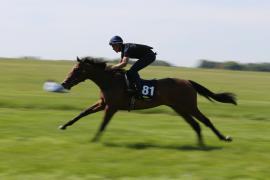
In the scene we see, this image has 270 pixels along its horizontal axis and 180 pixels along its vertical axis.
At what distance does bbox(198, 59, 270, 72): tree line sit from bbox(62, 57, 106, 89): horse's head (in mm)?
135482

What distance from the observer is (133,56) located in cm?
1364

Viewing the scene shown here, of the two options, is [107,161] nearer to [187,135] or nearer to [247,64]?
[187,135]

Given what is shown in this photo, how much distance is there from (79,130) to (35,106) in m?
8.24

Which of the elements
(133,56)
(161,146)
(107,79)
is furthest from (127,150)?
(133,56)

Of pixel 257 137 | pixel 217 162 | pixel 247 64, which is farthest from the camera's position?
pixel 247 64

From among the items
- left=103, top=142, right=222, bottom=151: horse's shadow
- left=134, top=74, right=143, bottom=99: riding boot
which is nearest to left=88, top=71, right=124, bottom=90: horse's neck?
left=134, top=74, right=143, bottom=99: riding boot

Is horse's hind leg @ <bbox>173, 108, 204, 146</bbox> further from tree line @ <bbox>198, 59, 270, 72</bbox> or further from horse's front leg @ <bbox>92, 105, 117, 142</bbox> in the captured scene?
tree line @ <bbox>198, 59, 270, 72</bbox>

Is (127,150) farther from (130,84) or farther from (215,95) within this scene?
(215,95)

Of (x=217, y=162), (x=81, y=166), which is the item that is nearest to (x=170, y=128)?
Result: (x=217, y=162)

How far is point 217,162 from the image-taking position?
36.5 ft

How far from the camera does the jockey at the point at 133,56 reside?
13.4m

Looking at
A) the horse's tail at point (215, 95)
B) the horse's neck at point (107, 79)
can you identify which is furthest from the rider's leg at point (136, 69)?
the horse's tail at point (215, 95)

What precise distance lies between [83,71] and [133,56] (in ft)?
Result: 4.22

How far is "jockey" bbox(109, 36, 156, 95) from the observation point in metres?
13.4
